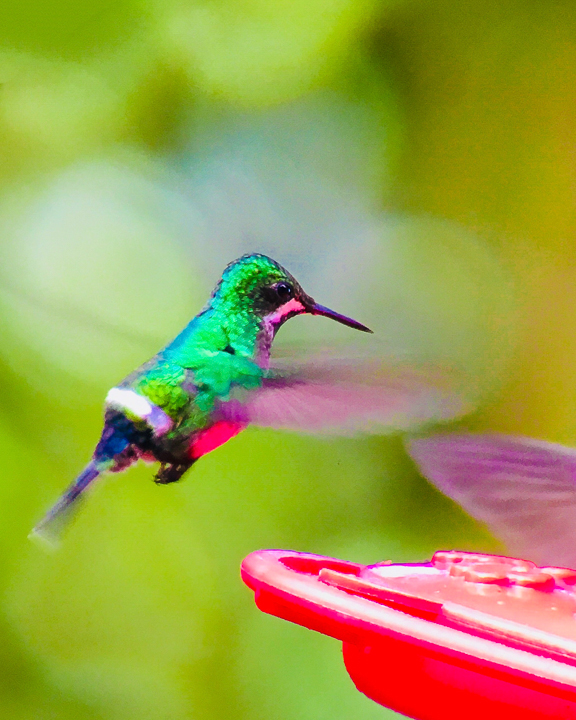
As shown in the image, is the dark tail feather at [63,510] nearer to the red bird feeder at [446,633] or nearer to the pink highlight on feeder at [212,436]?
the pink highlight on feeder at [212,436]

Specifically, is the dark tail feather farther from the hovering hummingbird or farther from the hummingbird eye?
the hummingbird eye

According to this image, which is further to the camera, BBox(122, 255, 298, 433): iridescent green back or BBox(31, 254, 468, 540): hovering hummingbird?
BBox(122, 255, 298, 433): iridescent green back

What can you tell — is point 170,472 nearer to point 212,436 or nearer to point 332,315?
point 212,436

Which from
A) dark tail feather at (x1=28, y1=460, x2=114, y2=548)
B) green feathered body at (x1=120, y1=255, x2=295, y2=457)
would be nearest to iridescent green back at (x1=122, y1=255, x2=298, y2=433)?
green feathered body at (x1=120, y1=255, x2=295, y2=457)

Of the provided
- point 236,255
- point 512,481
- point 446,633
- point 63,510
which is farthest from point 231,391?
point 236,255

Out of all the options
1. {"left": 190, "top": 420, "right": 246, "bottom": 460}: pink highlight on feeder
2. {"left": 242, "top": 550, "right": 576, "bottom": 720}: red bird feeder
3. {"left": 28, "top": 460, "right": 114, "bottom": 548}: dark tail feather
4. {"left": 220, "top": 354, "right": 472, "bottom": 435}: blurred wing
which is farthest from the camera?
{"left": 190, "top": 420, "right": 246, "bottom": 460}: pink highlight on feeder

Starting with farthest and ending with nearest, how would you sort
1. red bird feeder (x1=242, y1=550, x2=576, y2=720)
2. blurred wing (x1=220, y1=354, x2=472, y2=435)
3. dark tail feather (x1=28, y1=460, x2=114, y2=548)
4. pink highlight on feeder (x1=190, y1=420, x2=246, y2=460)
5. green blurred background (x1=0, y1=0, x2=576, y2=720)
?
green blurred background (x1=0, y1=0, x2=576, y2=720), pink highlight on feeder (x1=190, y1=420, x2=246, y2=460), dark tail feather (x1=28, y1=460, x2=114, y2=548), blurred wing (x1=220, y1=354, x2=472, y2=435), red bird feeder (x1=242, y1=550, x2=576, y2=720)

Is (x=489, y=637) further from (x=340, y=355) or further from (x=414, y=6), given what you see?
(x=414, y=6)
